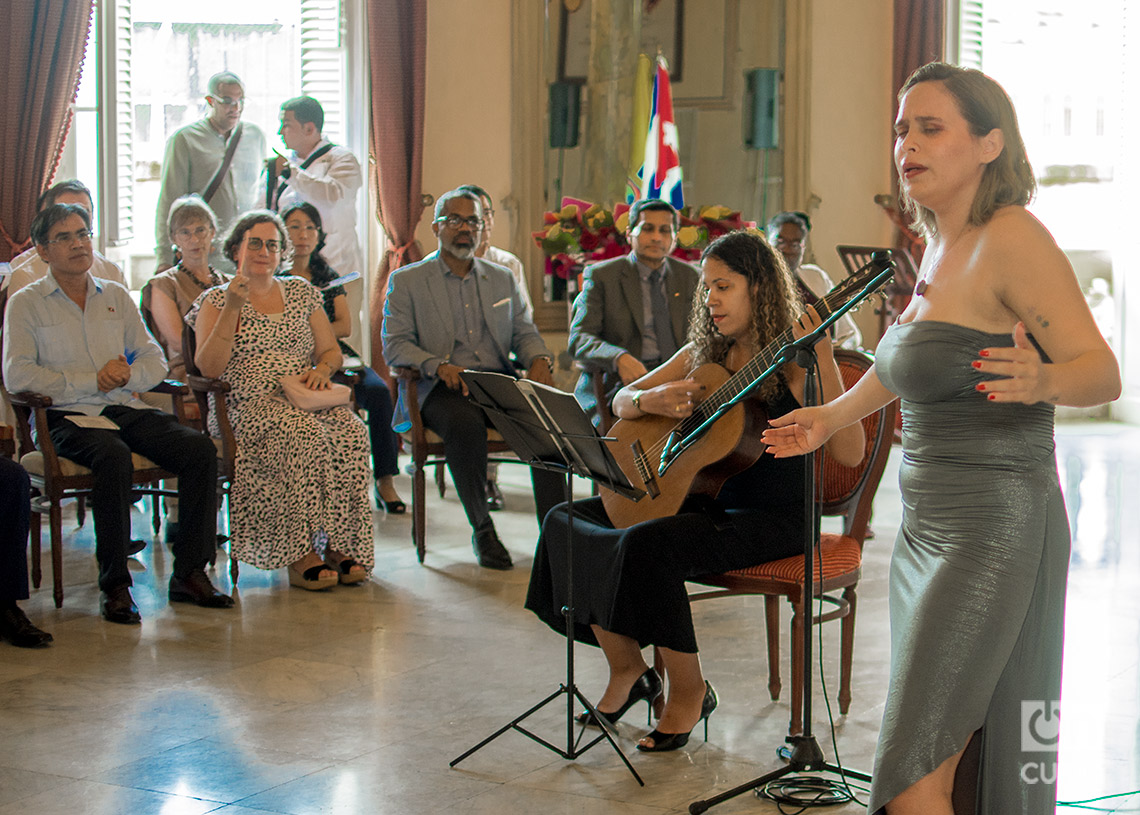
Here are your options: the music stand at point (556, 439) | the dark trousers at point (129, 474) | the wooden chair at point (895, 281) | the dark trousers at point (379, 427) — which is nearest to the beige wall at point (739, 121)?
the wooden chair at point (895, 281)

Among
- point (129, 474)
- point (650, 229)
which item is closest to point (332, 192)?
point (650, 229)

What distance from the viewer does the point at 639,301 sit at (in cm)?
539

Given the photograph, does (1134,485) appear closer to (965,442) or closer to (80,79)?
(965,442)

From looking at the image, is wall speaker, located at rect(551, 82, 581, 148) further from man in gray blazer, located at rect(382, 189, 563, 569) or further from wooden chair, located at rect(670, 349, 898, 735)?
wooden chair, located at rect(670, 349, 898, 735)

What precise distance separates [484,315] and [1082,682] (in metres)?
2.86

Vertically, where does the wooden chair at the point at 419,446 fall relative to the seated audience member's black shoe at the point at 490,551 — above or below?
above

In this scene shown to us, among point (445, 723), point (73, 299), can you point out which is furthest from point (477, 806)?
point (73, 299)

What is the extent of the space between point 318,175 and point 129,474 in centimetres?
294

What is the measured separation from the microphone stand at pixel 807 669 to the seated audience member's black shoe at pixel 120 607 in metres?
2.18

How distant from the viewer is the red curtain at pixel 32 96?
259 inches

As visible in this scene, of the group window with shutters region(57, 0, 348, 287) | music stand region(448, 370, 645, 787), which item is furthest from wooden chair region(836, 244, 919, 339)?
music stand region(448, 370, 645, 787)

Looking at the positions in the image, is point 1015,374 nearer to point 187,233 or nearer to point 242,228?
point 242,228

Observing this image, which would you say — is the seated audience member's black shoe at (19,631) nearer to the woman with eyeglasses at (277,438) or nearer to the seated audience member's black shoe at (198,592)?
the seated audience member's black shoe at (198,592)

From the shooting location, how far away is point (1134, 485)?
6508 millimetres
